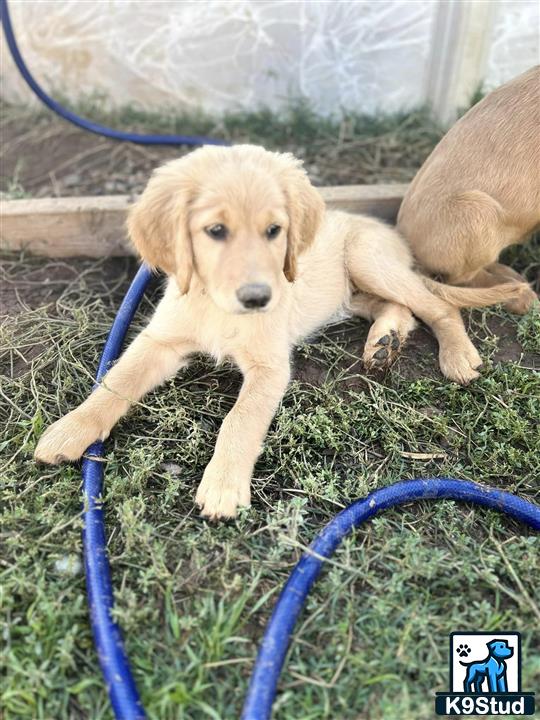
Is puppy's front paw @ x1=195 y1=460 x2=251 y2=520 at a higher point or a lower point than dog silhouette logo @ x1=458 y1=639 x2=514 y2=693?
higher

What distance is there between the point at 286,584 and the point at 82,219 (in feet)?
9.29

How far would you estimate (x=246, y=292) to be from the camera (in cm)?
246

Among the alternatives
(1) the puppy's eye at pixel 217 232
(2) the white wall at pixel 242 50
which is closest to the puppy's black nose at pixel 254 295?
(1) the puppy's eye at pixel 217 232

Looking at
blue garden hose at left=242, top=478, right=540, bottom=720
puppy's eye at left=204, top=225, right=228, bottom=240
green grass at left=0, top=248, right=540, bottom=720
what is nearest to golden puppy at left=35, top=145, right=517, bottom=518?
puppy's eye at left=204, top=225, right=228, bottom=240

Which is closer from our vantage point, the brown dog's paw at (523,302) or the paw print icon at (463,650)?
the paw print icon at (463,650)

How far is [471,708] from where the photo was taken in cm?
200

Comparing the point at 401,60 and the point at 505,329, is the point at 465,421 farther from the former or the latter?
the point at 401,60

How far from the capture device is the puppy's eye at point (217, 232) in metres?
2.58

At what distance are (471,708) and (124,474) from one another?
64.2 inches

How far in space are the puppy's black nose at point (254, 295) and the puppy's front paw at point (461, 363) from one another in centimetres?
130

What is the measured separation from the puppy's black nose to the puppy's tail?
1.53 metres

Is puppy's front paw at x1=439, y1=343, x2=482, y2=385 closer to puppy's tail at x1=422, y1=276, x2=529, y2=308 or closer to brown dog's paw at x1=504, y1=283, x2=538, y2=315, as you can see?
puppy's tail at x1=422, y1=276, x2=529, y2=308

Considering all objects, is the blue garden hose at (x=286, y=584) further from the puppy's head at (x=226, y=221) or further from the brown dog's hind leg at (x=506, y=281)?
the brown dog's hind leg at (x=506, y=281)

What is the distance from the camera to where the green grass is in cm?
206
